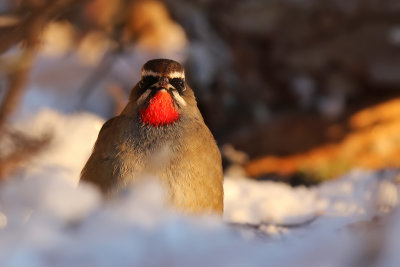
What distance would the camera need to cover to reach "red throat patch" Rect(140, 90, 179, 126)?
2984 millimetres

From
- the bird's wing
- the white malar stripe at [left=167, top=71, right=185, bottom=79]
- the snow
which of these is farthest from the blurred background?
the snow

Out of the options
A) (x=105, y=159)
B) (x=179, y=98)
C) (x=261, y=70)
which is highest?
(x=261, y=70)

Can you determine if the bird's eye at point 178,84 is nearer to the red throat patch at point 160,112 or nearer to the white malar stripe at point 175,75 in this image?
the white malar stripe at point 175,75

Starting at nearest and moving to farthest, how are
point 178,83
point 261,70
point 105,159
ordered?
point 105,159 < point 178,83 < point 261,70

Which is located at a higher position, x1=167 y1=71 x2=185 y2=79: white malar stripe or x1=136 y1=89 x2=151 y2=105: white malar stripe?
x1=167 y1=71 x2=185 y2=79: white malar stripe

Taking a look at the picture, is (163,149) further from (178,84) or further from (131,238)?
(131,238)

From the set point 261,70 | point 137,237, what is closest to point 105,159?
point 137,237

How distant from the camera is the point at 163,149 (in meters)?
2.96

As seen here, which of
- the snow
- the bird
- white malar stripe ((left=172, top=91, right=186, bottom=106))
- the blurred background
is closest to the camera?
the snow

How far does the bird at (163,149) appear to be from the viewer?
282cm

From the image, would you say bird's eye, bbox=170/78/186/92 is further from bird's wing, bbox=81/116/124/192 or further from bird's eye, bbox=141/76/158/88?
bird's wing, bbox=81/116/124/192

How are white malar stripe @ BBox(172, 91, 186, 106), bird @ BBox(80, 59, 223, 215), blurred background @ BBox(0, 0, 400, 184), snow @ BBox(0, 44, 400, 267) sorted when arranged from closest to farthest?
snow @ BBox(0, 44, 400, 267) < bird @ BBox(80, 59, 223, 215) < white malar stripe @ BBox(172, 91, 186, 106) < blurred background @ BBox(0, 0, 400, 184)

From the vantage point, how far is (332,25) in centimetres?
769

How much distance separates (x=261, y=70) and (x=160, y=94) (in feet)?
17.5
